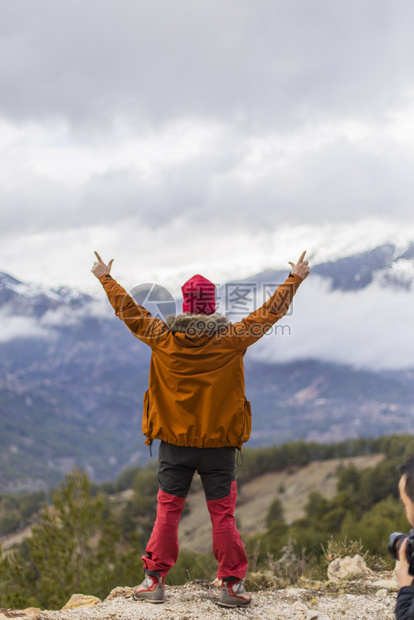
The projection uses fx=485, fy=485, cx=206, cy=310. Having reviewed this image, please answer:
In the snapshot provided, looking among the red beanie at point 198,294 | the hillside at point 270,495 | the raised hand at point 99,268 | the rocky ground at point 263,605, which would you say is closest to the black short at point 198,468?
the rocky ground at point 263,605

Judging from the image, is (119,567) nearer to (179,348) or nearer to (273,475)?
(179,348)

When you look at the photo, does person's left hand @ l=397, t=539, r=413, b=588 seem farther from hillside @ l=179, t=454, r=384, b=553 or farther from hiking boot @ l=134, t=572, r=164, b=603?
hillside @ l=179, t=454, r=384, b=553

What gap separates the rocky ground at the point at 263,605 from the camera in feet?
11.8

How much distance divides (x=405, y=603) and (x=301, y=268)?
8.32 ft

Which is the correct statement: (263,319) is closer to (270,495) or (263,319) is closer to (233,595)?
(233,595)

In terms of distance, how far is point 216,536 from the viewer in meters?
3.81

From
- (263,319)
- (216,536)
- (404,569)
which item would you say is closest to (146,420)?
(216,536)

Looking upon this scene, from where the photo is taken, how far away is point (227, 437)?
3795 mm

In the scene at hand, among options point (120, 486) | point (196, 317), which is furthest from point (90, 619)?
point (120, 486)

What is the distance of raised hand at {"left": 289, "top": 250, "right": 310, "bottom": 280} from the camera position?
4.11 metres

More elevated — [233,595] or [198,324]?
[198,324]

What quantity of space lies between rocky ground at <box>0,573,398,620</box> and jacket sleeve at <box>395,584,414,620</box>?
1.60 meters

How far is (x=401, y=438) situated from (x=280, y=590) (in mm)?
61948

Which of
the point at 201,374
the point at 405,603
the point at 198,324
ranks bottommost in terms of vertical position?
the point at 405,603
